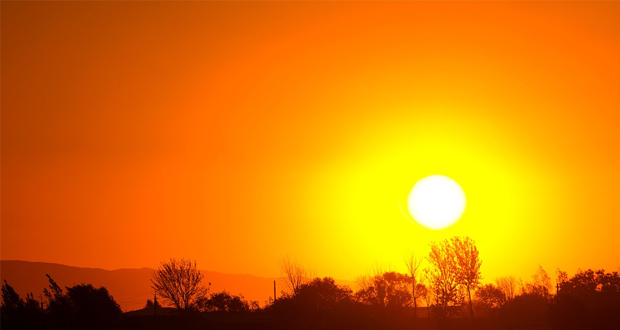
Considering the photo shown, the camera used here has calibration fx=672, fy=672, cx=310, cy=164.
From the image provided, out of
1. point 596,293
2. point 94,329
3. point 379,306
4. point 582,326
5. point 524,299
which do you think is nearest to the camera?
point 94,329

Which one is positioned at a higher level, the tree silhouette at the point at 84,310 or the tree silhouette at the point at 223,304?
the tree silhouette at the point at 223,304

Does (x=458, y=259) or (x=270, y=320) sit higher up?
(x=458, y=259)

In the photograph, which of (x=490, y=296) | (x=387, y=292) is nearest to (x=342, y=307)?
(x=387, y=292)

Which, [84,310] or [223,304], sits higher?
[223,304]

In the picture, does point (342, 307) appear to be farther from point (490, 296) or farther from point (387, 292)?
point (490, 296)

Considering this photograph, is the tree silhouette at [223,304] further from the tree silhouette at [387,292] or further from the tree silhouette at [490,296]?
the tree silhouette at [490,296]

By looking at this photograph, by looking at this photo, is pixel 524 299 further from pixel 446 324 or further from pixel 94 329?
pixel 94 329

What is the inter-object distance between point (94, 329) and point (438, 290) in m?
39.6

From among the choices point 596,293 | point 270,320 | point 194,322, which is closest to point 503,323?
point 596,293

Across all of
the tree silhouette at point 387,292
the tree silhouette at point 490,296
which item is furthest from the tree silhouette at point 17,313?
the tree silhouette at point 490,296

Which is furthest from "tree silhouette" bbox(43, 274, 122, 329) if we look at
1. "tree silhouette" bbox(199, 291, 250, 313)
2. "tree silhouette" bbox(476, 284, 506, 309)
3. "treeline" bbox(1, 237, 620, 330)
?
"tree silhouette" bbox(476, 284, 506, 309)

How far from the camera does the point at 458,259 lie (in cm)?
8012

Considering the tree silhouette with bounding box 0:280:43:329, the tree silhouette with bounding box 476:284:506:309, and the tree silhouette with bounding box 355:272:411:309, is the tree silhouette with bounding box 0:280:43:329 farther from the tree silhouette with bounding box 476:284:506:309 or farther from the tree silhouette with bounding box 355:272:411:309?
the tree silhouette with bounding box 476:284:506:309

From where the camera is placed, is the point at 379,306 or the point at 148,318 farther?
the point at 379,306
